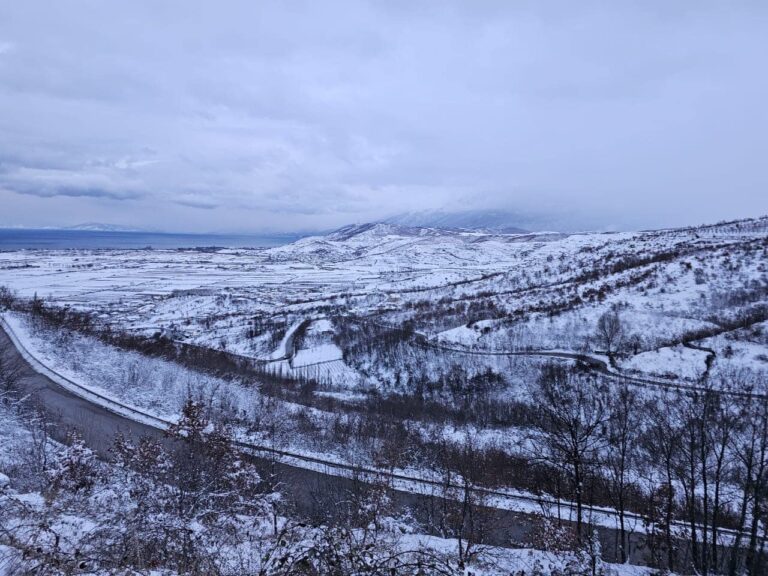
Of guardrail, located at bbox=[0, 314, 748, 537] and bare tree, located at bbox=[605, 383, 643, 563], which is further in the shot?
guardrail, located at bbox=[0, 314, 748, 537]

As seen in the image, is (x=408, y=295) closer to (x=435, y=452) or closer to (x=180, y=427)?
(x=435, y=452)

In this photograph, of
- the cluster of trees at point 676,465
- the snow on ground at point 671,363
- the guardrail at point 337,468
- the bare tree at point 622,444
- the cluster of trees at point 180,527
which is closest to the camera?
the cluster of trees at point 180,527

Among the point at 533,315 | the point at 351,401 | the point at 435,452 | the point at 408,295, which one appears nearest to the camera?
the point at 435,452

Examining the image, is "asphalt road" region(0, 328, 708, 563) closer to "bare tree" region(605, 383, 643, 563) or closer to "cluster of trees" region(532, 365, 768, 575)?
"cluster of trees" region(532, 365, 768, 575)

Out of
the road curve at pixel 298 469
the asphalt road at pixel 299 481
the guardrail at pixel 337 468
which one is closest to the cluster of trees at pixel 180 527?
the asphalt road at pixel 299 481

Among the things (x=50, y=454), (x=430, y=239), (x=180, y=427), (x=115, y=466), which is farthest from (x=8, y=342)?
(x=430, y=239)

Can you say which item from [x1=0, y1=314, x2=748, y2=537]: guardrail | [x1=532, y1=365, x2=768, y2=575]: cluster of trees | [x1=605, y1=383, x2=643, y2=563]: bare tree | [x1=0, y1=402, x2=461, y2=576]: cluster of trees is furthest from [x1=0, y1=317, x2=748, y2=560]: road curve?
[x1=0, y1=402, x2=461, y2=576]: cluster of trees

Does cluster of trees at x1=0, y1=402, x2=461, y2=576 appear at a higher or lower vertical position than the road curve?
higher

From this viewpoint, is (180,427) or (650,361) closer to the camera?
(180,427)

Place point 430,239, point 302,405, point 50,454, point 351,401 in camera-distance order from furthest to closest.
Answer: point 430,239
point 351,401
point 302,405
point 50,454

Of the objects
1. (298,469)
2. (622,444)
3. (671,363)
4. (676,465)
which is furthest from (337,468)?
(671,363)

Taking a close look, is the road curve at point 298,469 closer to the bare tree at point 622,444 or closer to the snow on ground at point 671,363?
the bare tree at point 622,444
